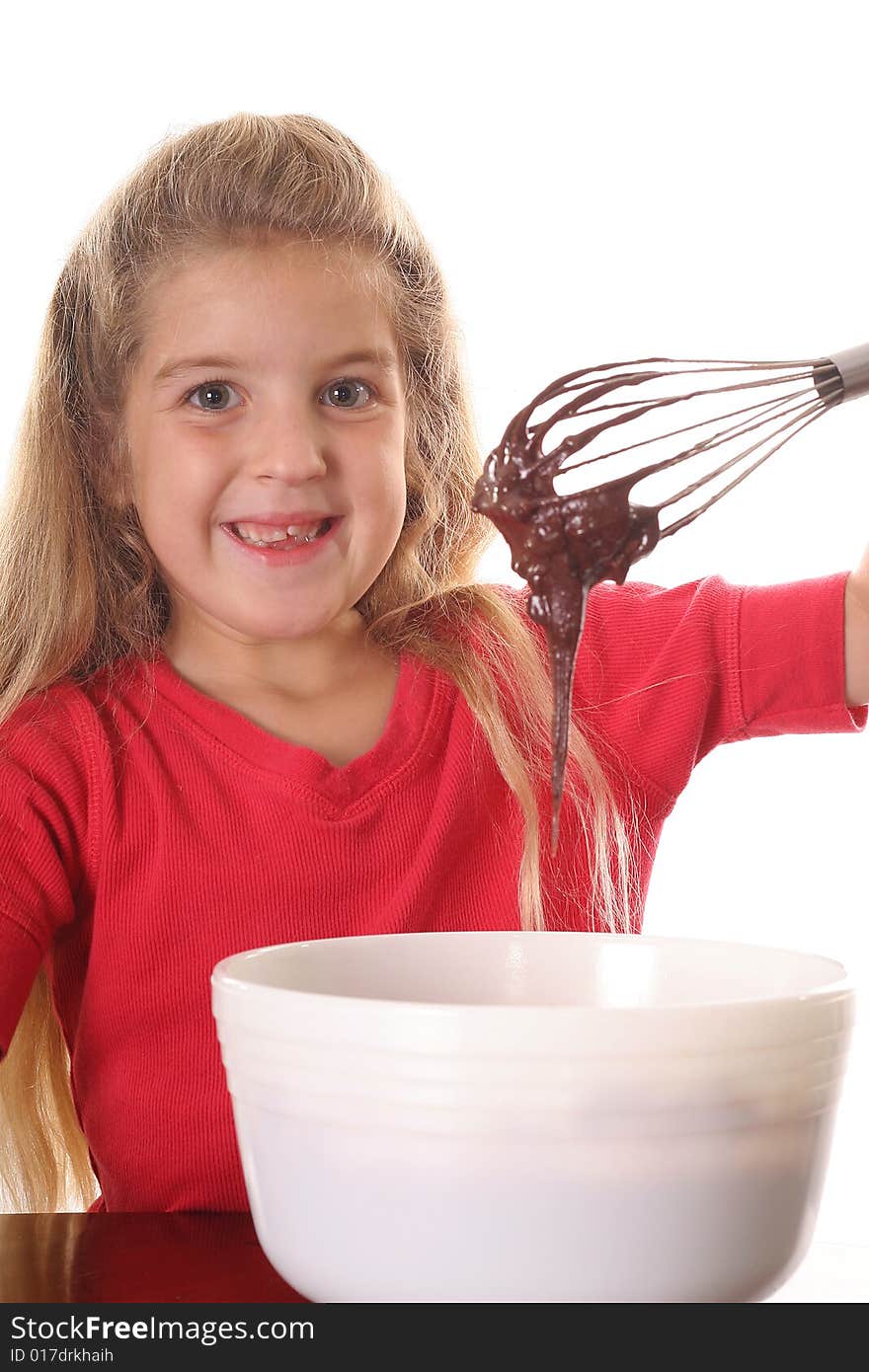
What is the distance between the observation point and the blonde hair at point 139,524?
3.62 feet

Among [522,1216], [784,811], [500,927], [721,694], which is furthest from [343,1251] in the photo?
[784,811]

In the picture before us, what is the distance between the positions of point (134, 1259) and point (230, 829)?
398 millimetres

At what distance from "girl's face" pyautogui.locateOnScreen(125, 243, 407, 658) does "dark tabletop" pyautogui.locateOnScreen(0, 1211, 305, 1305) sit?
1.47 ft

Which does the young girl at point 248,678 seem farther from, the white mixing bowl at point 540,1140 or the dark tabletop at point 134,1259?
the white mixing bowl at point 540,1140

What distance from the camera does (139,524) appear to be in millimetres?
1220

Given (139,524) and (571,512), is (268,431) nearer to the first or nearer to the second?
(139,524)

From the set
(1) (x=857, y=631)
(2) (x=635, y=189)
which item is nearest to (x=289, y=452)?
(1) (x=857, y=631)

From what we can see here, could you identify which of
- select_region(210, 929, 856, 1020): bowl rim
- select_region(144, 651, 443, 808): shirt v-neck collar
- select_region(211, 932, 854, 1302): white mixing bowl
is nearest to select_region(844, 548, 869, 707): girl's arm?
select_region(144, 651, 443, 808): shirt v-neck collar

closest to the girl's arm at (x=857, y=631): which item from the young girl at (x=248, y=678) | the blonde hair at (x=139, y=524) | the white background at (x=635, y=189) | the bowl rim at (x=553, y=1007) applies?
the young girl at (x=248, y=678)

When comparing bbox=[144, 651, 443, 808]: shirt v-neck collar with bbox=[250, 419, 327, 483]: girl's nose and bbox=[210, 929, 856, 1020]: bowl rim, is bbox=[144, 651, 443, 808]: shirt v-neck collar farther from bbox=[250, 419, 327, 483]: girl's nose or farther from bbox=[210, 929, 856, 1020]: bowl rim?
bbox=[210, 929, 856, 1020]: bowl rim

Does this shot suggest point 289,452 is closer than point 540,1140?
No

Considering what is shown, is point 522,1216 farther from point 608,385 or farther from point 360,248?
point 360,248

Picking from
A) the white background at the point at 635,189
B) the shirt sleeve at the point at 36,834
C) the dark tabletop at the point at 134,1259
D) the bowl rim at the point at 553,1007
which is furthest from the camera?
the white background at the point at 635,189

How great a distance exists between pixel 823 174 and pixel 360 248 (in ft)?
3.67
